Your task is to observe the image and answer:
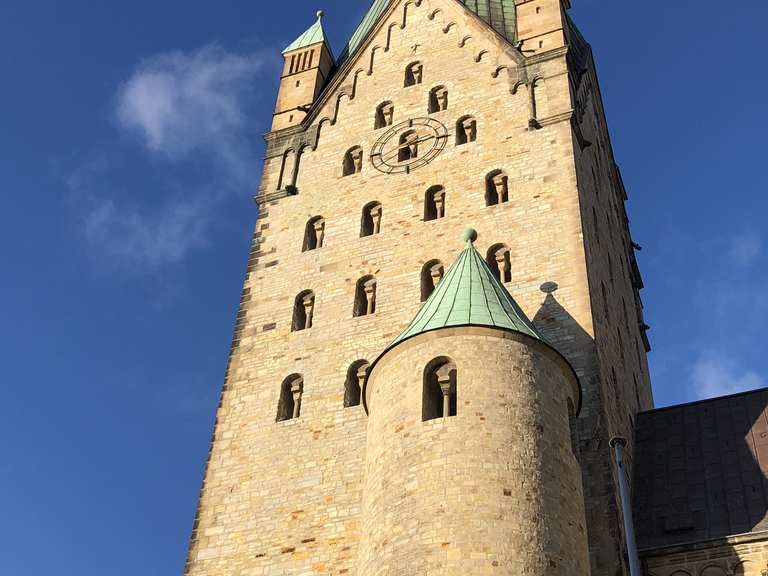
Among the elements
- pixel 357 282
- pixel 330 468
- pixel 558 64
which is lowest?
pixel 330 468

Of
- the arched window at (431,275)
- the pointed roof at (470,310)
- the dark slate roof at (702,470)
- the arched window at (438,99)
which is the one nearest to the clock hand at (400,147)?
the arched window at (438,99)

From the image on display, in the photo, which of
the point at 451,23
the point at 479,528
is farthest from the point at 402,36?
the point at 479,528

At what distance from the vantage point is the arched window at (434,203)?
26062 mm

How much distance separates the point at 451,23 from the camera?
105ft

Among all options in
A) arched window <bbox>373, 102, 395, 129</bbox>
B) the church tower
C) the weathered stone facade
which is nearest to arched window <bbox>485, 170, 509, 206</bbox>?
the church tower

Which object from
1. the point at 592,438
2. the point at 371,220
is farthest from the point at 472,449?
the point at 371,220

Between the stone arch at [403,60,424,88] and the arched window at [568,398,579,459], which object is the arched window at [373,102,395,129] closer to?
the stone arch at [403,60,424,88]

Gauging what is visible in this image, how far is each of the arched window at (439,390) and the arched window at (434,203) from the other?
25.4 feet

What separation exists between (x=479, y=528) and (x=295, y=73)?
2118 centimetres

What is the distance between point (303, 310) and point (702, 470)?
9.70 metres

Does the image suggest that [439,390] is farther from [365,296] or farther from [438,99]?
[438,99]

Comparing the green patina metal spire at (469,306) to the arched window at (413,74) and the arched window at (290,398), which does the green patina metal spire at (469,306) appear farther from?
the arched window at (413,74)

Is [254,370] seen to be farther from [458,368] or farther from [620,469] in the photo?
[620,469]

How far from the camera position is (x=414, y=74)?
3105 centimetres
